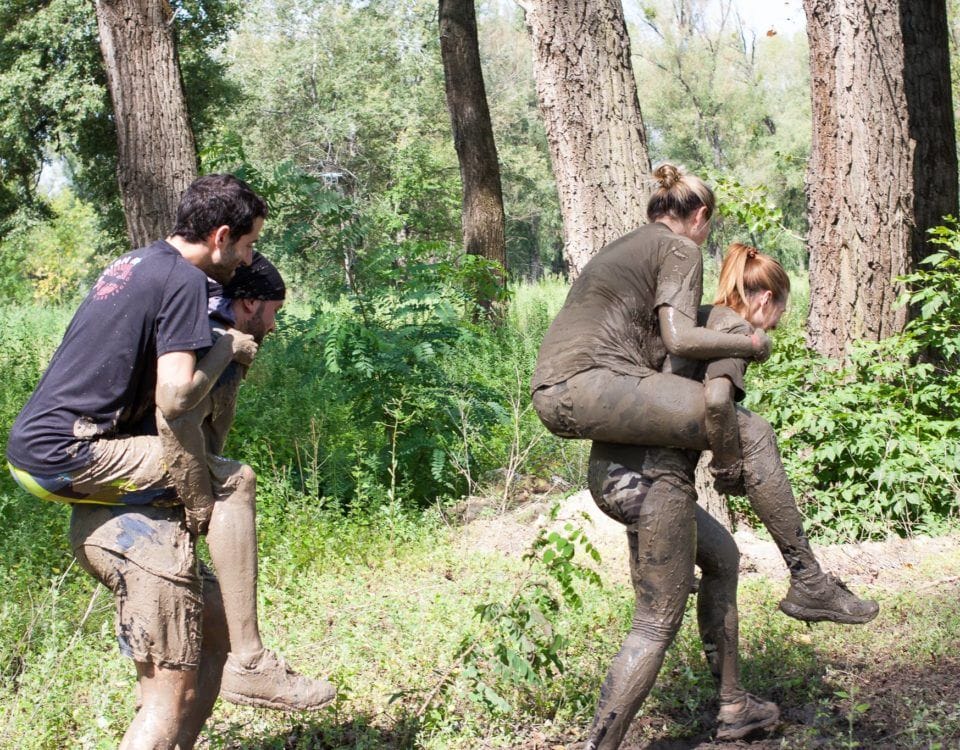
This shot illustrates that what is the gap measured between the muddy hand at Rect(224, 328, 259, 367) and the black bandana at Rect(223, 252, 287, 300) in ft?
0.67

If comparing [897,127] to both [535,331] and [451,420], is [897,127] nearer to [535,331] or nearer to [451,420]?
[451,420]

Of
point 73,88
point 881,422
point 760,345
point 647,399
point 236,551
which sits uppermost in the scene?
point 73,88

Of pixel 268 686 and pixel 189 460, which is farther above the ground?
pixel 189 460

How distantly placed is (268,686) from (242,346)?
3.76 feet

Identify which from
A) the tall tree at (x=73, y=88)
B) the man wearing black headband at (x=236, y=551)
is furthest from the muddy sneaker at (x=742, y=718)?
the tall tree at (x=73, y=88)

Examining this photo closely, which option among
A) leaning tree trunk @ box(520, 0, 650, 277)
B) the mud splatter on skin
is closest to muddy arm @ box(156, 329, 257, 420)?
the mud splatter on skin

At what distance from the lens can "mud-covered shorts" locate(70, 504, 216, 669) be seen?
3127mm

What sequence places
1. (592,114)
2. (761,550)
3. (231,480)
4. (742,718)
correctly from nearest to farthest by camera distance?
(231,480) < (742,718) < (592,114) < (761,550)

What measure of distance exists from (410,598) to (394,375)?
92.7 inches

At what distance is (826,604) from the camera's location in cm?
382

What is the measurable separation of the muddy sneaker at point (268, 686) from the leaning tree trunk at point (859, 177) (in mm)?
5771

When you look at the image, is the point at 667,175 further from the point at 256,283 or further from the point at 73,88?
the point at 73,88

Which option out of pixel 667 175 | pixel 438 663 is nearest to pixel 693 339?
pixel 667 175

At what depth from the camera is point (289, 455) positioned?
8055mm
